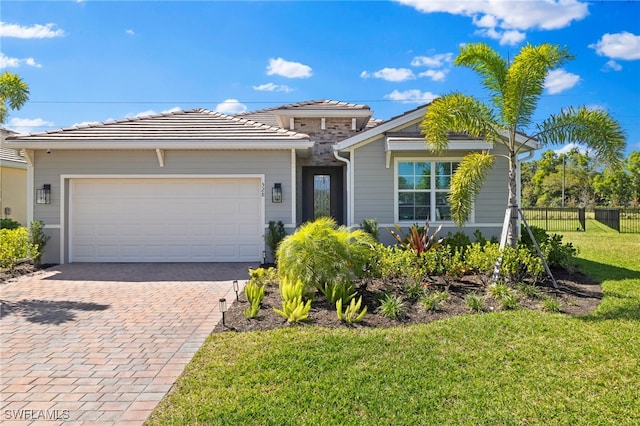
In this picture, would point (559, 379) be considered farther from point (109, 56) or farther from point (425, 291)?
point (109, 56)

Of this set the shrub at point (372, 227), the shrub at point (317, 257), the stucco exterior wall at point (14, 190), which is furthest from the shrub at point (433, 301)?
the stucco exterior wall at point (14, 190)

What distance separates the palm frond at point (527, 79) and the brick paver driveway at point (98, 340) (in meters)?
6.71

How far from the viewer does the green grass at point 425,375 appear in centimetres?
310

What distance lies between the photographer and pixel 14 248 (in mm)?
9195

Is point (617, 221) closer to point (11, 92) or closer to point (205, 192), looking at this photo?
point (205, 192)

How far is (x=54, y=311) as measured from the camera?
6.10 m

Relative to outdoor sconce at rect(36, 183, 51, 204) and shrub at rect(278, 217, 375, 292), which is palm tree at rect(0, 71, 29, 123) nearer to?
outdoor sconce at rect(36, 183, 51, 204)

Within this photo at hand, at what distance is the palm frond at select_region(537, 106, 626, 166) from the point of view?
23.1 feet

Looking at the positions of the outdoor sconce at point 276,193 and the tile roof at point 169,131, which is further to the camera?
the outdoor sconce at point 276,193

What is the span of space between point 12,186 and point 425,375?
17.6m

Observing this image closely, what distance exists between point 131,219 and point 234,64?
7.47 m

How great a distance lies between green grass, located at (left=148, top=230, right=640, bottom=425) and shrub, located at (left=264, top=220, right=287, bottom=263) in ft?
16.6

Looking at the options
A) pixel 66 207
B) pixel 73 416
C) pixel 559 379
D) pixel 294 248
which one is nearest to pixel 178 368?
pixel 73 416

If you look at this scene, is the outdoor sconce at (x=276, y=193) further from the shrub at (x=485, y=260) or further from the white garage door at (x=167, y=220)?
the shrub at (x=485, y=260)
